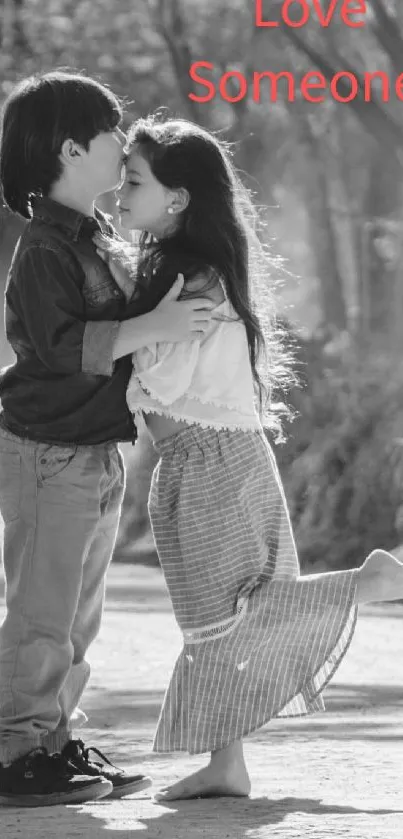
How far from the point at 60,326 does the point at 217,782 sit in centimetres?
117

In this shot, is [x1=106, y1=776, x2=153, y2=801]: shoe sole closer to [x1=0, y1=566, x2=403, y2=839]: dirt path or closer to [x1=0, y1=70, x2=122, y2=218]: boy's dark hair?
[x1=0, y1=566, x2=403, y2=839]: dirt path

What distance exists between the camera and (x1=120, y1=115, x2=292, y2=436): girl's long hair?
4.50 m

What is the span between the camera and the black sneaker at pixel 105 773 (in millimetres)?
4422

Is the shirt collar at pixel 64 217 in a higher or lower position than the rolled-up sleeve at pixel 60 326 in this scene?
higher

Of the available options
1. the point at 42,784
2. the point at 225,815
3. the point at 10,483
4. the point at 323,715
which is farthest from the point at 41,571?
the point at 323,715

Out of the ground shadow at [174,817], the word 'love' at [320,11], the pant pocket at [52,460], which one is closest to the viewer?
the ground shadow at [174,817]

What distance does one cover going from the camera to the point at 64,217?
175 inches

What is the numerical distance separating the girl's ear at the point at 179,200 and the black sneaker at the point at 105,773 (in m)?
1.38

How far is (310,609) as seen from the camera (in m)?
4.39

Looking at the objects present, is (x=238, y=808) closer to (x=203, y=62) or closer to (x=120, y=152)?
(x=120, y=152)

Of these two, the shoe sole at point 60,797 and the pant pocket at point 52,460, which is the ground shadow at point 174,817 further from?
the pant pocket at point 52,460

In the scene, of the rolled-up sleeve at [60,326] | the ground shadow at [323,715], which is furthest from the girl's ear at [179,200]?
the ground shadow at [323,715]

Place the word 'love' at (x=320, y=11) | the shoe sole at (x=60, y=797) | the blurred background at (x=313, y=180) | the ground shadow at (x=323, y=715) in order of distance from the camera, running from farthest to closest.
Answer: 1. the word 'love' at (x=320, y=11)
2. the blurred background at (x=313, y=180)
3. the ground shadow at (x=323, y=715)
4. the shoe sole at (x=60, y=797)

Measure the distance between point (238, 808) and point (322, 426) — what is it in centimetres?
868
